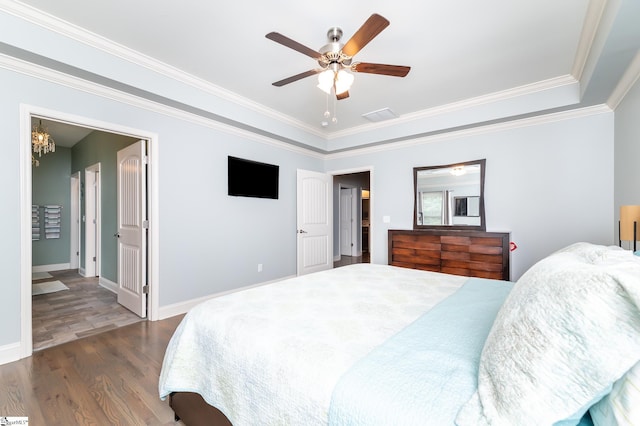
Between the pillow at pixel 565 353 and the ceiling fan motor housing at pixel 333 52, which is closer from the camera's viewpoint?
the pillow at pixel 565 353

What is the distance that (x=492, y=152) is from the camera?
371cm

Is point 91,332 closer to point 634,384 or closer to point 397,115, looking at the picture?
point 634,384

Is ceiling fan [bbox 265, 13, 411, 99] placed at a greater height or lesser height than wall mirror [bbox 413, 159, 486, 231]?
greater

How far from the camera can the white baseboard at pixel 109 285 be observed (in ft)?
13.6

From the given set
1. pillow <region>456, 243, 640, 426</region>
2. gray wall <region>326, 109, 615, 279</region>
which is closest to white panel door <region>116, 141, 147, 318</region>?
pillow <region>456, 243, 640, 426</region>

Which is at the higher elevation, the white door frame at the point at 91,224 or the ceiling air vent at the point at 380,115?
the ceiling air vent at the point at 380,115

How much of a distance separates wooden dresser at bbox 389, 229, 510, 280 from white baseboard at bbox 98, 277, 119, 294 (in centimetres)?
410

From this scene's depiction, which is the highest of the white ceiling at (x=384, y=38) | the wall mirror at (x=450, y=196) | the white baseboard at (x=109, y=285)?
the white ceiling at (x=384, y=38)

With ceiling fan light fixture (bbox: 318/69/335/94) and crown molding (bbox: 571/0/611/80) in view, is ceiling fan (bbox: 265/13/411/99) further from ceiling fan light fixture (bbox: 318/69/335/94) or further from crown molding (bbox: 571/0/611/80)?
crown molding (bbox: 571/0/611/80)

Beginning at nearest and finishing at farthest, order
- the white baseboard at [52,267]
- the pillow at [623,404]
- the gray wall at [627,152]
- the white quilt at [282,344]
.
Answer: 1. the pillow at [623,404]
2. the white quilt at [282,344]
3. the gray wall at [627,152]
4. the white baseboard at [52,267]

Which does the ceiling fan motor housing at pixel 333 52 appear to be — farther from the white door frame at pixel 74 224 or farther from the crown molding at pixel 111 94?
the white door frame at pixel 74 224

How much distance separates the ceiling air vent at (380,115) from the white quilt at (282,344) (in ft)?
9.00

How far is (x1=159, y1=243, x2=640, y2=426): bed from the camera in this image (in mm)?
623

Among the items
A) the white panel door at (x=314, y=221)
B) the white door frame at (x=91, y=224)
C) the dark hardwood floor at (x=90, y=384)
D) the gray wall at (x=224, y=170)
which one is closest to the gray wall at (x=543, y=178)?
the gray wall at (x=224, y=170)
